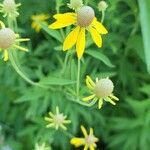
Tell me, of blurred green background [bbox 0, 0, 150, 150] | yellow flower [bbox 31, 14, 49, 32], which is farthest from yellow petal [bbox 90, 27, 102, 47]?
yellow flower [bbox 31, 14, 49, 32]

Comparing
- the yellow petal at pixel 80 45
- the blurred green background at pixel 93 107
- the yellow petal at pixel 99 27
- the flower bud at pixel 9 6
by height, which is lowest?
the blurred green background at pixel 93 107

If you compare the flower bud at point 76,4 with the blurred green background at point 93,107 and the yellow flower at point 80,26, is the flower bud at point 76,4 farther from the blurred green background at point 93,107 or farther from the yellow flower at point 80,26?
the blurred green background at point 93,107

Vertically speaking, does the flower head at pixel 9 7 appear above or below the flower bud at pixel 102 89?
above

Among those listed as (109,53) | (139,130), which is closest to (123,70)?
(109,53)

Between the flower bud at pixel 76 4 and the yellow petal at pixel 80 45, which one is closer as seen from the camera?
the yellow petal at pixel 80 45

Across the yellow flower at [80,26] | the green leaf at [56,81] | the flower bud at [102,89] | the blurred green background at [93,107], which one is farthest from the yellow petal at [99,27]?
the blurred green background at [93,107]

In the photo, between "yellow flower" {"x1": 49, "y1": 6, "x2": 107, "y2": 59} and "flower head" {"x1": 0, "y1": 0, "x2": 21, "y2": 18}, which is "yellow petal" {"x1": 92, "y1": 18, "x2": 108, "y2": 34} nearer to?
"yellow flower" {"x1": 49, "y1": 6, "x2": 107, "y2": 59}
